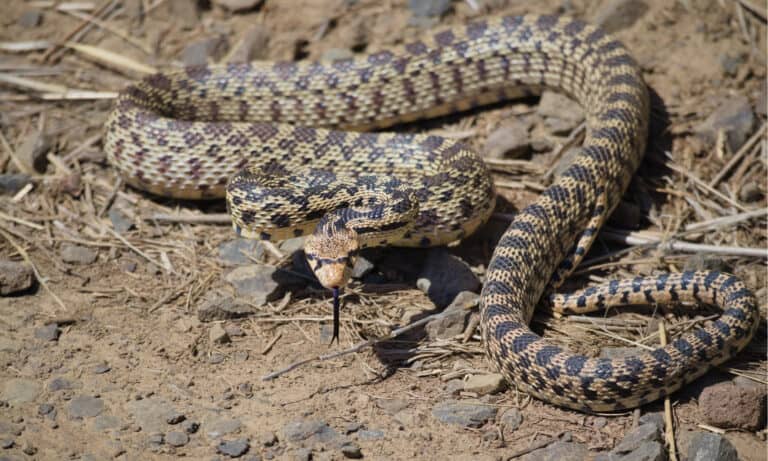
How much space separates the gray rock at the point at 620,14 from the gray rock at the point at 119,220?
245 inches

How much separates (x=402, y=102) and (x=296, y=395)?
14.5 ft

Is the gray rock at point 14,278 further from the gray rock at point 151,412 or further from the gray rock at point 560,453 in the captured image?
the gray rock at point 560,453

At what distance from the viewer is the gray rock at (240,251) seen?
7.79 metres

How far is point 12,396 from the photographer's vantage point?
5.97 m

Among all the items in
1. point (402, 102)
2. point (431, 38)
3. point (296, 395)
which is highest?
point (431, 38)

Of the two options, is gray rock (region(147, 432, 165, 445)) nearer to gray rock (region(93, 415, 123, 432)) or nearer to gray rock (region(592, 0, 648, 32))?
gray rock (region(93, 415, 123, 432))

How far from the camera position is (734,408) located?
6066 millimetres

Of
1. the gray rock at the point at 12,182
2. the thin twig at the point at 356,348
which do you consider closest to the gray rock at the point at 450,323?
the thin twig at the point at 356,348

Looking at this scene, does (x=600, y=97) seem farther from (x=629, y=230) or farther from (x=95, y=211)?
(x=95, y=211)

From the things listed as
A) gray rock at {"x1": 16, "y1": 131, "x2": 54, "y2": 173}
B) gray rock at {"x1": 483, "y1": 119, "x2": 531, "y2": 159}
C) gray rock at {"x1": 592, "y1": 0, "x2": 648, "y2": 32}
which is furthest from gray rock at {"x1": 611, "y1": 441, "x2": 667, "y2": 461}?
gray rock at {"x1": 16, "y1": 131, "x2": 54, "y2": 173}

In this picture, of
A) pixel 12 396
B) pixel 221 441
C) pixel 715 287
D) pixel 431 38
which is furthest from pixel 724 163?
pixel 12 396

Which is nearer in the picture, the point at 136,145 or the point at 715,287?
the point at 715,287

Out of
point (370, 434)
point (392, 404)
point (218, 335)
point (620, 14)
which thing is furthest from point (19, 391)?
point (620, 14)

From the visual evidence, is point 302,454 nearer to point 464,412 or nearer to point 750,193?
point 464,412
